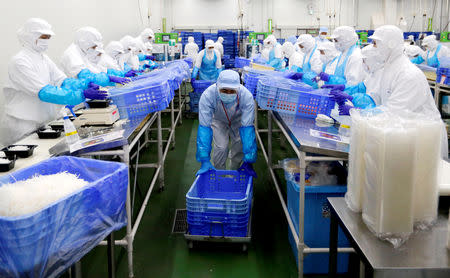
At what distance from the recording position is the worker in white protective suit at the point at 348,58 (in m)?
3.75

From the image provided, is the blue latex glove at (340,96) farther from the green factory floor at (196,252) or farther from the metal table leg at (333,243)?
the metal table leg at (333,243)

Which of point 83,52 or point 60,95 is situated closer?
point 60,95

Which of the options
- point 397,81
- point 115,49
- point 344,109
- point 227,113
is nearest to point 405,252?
point 344,109

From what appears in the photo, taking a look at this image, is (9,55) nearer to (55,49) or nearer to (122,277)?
(55,49)

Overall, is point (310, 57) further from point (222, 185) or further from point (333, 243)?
point (333, 243)

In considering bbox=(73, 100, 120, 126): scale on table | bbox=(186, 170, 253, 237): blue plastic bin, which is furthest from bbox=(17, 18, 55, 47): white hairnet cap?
A: bbox=(186, 170, 253, 237): blue plastic bin

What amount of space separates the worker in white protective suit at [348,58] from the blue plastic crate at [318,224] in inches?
67.6

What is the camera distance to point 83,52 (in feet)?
13.1

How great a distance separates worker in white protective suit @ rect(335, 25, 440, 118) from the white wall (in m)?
2.94

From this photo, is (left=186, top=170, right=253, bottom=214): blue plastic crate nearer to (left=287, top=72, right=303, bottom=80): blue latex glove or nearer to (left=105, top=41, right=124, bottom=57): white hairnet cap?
(left=287, top=72, right=303, bottom=80): blue latex glove

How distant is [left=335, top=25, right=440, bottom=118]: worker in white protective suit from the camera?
2.39 metres

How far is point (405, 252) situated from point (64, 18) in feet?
16.2

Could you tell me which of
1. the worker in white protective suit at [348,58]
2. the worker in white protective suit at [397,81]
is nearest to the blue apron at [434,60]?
the worker in white protective suit at [348,58]

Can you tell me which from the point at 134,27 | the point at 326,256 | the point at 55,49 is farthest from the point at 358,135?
the point at 134,27
